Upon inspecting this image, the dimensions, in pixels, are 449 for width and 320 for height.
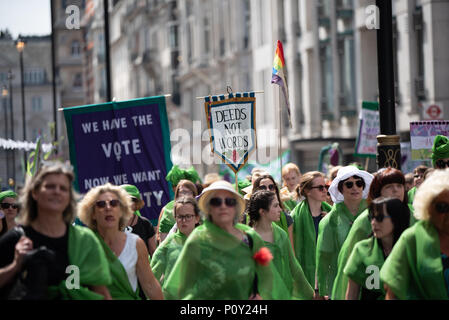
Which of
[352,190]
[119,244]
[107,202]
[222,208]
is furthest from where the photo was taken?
[352,190]

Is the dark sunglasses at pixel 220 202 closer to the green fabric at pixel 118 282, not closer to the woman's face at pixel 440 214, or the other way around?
the green fabric at pixel 118 282

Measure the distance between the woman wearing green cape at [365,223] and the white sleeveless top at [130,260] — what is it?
1323mm

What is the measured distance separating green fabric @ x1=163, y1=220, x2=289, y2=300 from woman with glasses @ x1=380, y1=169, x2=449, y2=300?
0.84 metres

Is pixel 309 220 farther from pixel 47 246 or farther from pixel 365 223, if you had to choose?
pixel 47 246

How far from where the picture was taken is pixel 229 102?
44.7ft

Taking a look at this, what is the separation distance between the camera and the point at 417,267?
243 inches

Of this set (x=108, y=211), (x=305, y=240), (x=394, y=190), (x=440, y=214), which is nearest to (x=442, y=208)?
(x=440, y=214)

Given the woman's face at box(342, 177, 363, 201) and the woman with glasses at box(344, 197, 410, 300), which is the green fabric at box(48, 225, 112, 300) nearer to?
the woman with glasses at box(344, 197, 410, 300)

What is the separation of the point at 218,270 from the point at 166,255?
8.55 feet

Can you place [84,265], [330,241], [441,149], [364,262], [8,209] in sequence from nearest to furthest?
[84,265]
[364,262]
[330,241]
[441,149]
[8,209]

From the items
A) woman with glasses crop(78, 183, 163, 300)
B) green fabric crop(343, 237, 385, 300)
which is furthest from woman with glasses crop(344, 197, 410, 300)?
woman with glasses crop(78, 183, 163, 300)

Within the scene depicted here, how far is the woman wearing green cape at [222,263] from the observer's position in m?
6.64

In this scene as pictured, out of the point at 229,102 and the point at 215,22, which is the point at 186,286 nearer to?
the point at 229,102

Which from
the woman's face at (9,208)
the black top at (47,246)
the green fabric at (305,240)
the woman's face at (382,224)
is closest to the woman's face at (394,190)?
the woman's face at (382,224)
